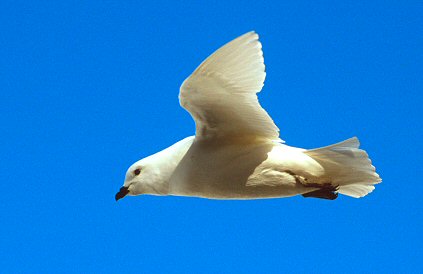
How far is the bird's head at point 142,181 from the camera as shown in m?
7.98

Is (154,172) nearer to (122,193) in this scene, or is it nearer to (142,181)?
(142,181)

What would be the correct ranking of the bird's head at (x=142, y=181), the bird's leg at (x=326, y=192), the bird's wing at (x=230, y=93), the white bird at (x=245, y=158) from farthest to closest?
1. the bird's head at (x=142, y=181)
2. the bird's leg at (x=326, y=192)
3. the white bird at (x=245, y=158)
4. the bird's wing at (x=230, y=93)

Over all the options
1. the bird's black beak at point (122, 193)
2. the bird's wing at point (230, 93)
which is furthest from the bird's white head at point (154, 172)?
the bird's wing at point (230, 93)

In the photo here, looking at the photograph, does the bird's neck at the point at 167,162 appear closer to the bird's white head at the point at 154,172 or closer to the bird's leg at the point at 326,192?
the bird's white head at the point at 154,172

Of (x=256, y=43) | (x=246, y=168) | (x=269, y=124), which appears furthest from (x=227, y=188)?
(x=256, y=43)

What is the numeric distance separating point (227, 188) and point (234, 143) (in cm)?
46

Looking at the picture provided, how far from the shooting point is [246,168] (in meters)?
7.42

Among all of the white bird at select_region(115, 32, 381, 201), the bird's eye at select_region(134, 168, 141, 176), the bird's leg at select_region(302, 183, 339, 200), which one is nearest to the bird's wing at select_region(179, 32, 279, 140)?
the white bird at select_region(115, 32, 381, 201)

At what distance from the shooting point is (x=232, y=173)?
746cm

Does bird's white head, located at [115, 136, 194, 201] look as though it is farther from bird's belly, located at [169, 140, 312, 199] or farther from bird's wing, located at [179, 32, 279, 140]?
bird's wing, located at [179, 32, 279, 140]

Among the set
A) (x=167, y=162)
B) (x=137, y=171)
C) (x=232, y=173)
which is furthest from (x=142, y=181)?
(x=232, y=173)

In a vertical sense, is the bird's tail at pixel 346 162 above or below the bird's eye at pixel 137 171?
below

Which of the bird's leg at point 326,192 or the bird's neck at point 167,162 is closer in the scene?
the bird's leg at point 326,192

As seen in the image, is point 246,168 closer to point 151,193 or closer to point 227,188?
point 227,188
